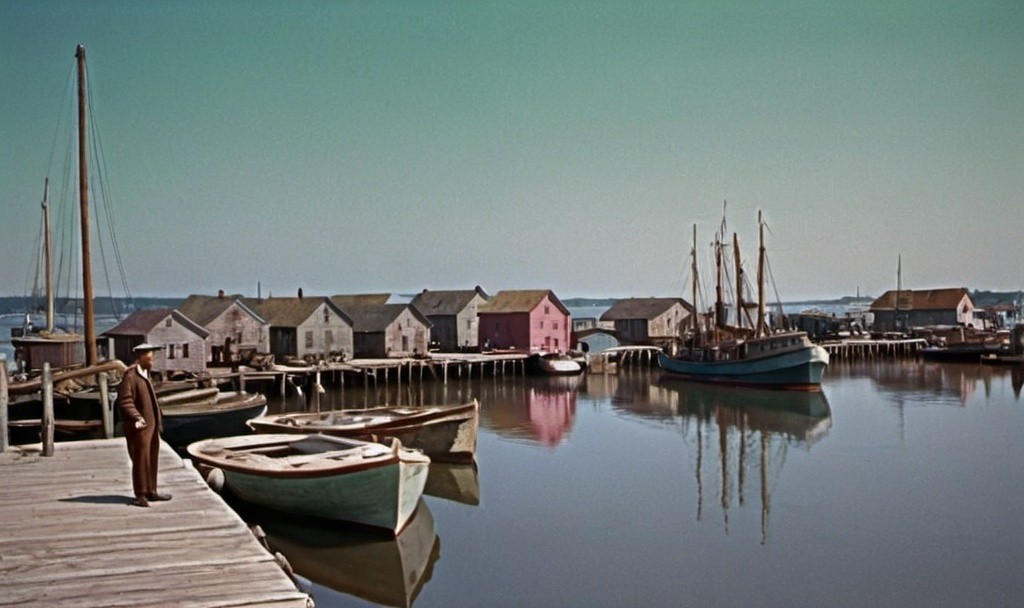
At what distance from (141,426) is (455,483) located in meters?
14.6

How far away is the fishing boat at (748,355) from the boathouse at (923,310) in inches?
1488

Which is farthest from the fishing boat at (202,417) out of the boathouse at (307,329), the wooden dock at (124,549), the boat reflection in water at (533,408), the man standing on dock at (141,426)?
the boathouse at (307,329)

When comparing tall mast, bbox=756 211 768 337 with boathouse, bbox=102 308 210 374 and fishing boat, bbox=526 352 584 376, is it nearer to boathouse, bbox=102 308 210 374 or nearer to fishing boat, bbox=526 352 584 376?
fishing boat, bbox=526 352 584 376

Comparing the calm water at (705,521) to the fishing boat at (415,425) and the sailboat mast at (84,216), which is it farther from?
the sailboat mast at (84,216)

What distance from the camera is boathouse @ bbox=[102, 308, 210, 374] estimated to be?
47.3 m

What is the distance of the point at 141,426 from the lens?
11.4 m

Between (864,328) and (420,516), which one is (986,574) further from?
(864,328)

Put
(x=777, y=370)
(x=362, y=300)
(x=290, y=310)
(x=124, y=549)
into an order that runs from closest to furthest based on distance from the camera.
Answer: (x=124, y=549), (x=777, y=370), (x=290, y=310), (x=362, y=300)

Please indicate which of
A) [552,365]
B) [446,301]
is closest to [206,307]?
[446,301]

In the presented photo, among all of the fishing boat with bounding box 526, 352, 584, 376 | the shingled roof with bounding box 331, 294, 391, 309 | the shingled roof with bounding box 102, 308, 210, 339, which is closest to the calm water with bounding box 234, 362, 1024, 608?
the shingled roof with bounding box 102, 308, 210, 339

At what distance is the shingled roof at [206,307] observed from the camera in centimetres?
5406

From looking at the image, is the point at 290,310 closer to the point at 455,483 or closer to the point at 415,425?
the point at 415,425

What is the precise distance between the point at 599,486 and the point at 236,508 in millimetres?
9939

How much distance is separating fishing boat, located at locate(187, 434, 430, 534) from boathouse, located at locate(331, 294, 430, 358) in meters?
41.6
